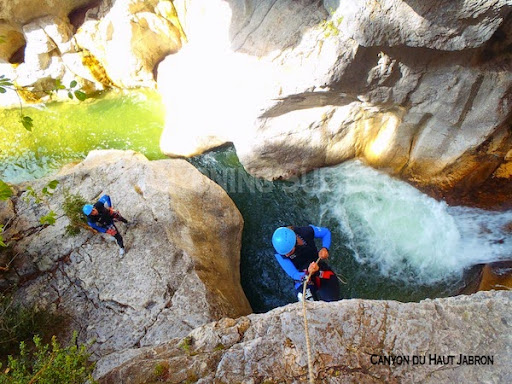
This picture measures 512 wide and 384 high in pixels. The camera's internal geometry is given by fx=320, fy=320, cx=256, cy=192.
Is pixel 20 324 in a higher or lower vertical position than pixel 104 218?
lower

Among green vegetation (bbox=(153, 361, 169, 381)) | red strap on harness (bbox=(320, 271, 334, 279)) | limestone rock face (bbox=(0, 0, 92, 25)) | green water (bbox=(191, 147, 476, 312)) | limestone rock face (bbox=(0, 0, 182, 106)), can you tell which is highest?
limestone rock face (bbox=(0, 0, 92, 25))

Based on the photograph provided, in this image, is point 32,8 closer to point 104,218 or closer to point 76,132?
point 76,132

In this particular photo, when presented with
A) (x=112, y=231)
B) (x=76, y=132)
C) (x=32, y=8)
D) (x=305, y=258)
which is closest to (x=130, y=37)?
(x=32, y=8)

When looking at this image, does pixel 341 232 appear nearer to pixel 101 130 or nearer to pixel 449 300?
pixel 449 300

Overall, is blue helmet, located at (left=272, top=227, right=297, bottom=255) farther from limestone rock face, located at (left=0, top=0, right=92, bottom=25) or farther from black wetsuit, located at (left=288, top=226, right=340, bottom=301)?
limestone rock face, located at (left=0, top=0, right=92, bottom=25)

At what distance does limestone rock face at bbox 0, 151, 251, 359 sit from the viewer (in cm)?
528

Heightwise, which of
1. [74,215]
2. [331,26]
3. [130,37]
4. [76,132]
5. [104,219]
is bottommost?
[76,132]

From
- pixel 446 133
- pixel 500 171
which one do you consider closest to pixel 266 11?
→ pixel 446 133

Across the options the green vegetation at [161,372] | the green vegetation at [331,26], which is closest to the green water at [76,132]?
the green vegetation at [331,26]

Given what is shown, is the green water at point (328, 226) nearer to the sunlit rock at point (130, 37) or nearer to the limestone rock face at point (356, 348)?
the limestone rock face at point (356, 348)

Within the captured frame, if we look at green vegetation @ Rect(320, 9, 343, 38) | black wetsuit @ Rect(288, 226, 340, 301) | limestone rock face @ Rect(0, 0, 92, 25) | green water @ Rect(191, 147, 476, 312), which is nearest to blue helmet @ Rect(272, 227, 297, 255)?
black wetsuit @ Rect(288, 226, 340, 301)

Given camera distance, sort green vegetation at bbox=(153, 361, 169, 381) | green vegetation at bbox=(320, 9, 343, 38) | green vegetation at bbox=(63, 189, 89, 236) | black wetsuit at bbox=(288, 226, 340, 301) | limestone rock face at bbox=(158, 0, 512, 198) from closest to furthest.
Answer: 1. green vegetation at bbox=(153, 361, 169, 381)
2. black wetsuit at bbox=(288, 226, 340, 301)
3. limestone rock face at bbox=(158, 0, 512, 198)
4. green vegetation at bbox=(63, 189, 89, 236)
5. green vegetation at bbox=(320, 9, 343, 38)

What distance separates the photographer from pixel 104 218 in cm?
605

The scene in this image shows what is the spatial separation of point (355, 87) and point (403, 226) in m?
3.43
